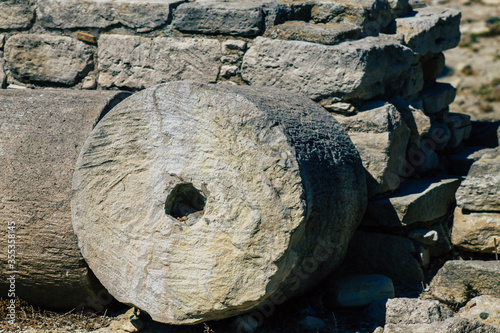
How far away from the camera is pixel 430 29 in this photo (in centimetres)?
358

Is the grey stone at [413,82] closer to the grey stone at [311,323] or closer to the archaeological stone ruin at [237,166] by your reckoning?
the archaeological stone ruin at [237,166]

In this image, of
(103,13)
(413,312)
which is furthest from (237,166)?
(103,13)

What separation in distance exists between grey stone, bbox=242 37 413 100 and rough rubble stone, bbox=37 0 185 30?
2.19 ft

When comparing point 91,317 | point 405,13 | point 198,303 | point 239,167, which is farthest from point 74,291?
point 405,13

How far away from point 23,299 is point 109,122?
3.48ft

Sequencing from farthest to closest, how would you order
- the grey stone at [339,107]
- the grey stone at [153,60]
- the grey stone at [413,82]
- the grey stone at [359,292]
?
the grey stone at [413,82]
the grey stone at [153,60]
the grey stone at [339,107]
the grey stone at [359,292]

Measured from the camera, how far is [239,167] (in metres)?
2.24

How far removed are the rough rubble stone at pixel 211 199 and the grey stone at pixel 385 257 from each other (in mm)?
479

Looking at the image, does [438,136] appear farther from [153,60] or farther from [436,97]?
[153,60]

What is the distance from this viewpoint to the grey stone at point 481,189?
293 centimetres

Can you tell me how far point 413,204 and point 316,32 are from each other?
1108mm

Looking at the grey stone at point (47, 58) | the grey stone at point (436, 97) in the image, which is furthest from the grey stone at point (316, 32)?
the grey stone at point (47, 58)

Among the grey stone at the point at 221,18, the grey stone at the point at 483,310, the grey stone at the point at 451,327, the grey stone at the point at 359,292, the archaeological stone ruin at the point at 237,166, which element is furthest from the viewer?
the grey stone at the point at 221,18

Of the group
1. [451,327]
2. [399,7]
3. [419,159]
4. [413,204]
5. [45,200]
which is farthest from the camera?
[399,7]
